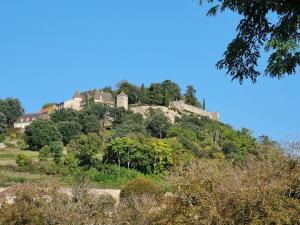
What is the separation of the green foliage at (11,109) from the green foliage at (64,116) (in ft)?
70.2

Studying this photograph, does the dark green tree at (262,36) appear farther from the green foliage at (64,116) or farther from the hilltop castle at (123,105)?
the hilltop castle at (123,105)

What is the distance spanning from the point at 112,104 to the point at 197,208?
9674 centimetres

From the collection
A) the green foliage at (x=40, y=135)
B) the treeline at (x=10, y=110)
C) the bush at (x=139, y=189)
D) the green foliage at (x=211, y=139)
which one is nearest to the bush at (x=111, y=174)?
the green foliage at (x=211, y=139)

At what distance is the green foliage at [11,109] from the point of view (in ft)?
414

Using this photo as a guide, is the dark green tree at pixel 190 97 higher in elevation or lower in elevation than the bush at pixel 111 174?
higher

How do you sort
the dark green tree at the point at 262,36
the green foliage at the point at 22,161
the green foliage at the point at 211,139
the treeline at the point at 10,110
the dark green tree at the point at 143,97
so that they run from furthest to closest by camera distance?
the treeline at the point at 10,110 → the dark green tree at the point at 143,97 → the green foliage at the point at 211,139 → the green foliage at the point at 22,161 → the dark green tree at the point at 262,36

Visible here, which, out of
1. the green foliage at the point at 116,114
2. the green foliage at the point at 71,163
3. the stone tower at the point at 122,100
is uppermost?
the stone tower at the point at 122,100

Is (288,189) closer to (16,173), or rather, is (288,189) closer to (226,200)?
(226,200)

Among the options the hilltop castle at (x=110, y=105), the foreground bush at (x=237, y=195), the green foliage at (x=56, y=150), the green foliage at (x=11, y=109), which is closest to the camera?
the foreground bush at (x=237, y=195)

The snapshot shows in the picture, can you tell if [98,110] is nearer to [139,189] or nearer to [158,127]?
[158,127]

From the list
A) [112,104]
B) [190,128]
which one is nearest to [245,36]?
[190,128]

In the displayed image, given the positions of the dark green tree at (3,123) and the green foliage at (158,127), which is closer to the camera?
the green foliage at (158,127)

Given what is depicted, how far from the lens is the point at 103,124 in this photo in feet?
349

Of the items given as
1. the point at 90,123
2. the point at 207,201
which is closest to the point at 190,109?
the point at 90,123
